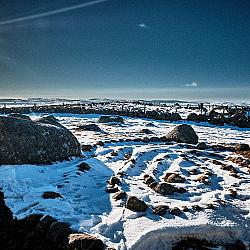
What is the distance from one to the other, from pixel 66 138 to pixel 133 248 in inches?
309

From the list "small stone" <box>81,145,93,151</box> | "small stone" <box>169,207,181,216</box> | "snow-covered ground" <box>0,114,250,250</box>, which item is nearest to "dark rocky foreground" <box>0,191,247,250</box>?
"snow-covered ground" <box>0,114,250,250</box>

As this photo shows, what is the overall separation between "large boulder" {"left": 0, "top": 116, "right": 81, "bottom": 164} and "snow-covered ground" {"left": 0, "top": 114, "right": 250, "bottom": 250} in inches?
22.4

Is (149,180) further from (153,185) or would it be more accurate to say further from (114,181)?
(114,181)

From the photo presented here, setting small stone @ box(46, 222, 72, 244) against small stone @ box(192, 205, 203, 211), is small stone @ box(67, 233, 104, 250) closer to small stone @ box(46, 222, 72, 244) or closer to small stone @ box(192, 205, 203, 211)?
small stone @ box(46, 222, 72, 244)

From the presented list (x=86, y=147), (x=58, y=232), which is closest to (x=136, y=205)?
(x=58, y=232)

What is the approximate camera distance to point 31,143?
11.7 metres

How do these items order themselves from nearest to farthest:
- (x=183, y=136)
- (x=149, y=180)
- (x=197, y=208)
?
(x=197, y=208) → (x=149, y=180) → (x=183, y=136)

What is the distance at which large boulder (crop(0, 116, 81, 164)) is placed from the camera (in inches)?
440

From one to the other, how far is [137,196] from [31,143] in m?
5.53

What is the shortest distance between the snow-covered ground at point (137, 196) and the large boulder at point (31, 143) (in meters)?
0.57

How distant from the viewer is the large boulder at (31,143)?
1119 cm

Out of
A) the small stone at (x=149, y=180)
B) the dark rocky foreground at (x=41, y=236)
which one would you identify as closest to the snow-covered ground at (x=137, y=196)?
the small stone at (x=149, y=180)

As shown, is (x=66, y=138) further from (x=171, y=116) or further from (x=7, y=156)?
(x=171, y=116)

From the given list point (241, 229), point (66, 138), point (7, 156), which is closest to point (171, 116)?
point (66, 138)
